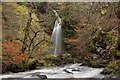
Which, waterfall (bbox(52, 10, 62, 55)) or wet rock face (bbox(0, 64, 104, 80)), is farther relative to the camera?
waterfall (bbox(52, 10, 62, 55))

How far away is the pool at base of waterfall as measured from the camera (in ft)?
13.7

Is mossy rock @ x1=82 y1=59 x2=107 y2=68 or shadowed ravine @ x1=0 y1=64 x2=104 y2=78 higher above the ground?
mossy rock @ x1=82 y1=59 x2=107 y2=68

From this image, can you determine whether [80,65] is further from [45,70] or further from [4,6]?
[4,6]

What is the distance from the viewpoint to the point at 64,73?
427 cm

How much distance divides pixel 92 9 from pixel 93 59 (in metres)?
0.65

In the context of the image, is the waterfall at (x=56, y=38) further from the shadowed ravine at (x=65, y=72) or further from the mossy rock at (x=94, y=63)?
the mossy rock at (x=94, y=63)

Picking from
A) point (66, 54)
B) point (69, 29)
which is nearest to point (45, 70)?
point (66, 54)

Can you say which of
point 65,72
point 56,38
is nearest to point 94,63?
point 65,72

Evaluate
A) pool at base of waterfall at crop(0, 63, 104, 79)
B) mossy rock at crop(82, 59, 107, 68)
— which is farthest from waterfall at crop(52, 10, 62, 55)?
mossy rock at crop(82, 59, 107, 68)

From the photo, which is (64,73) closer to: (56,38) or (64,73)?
(64,73)

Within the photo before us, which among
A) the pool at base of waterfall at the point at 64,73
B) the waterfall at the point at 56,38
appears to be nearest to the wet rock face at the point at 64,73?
the pool at base of waterfall at the point at 64,73

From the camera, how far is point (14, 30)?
14.2 ft

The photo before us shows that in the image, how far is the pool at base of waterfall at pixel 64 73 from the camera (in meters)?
4.18

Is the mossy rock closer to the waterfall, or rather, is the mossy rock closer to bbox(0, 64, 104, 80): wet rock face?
bbox(0, 64, 104, 80): wet rock face
